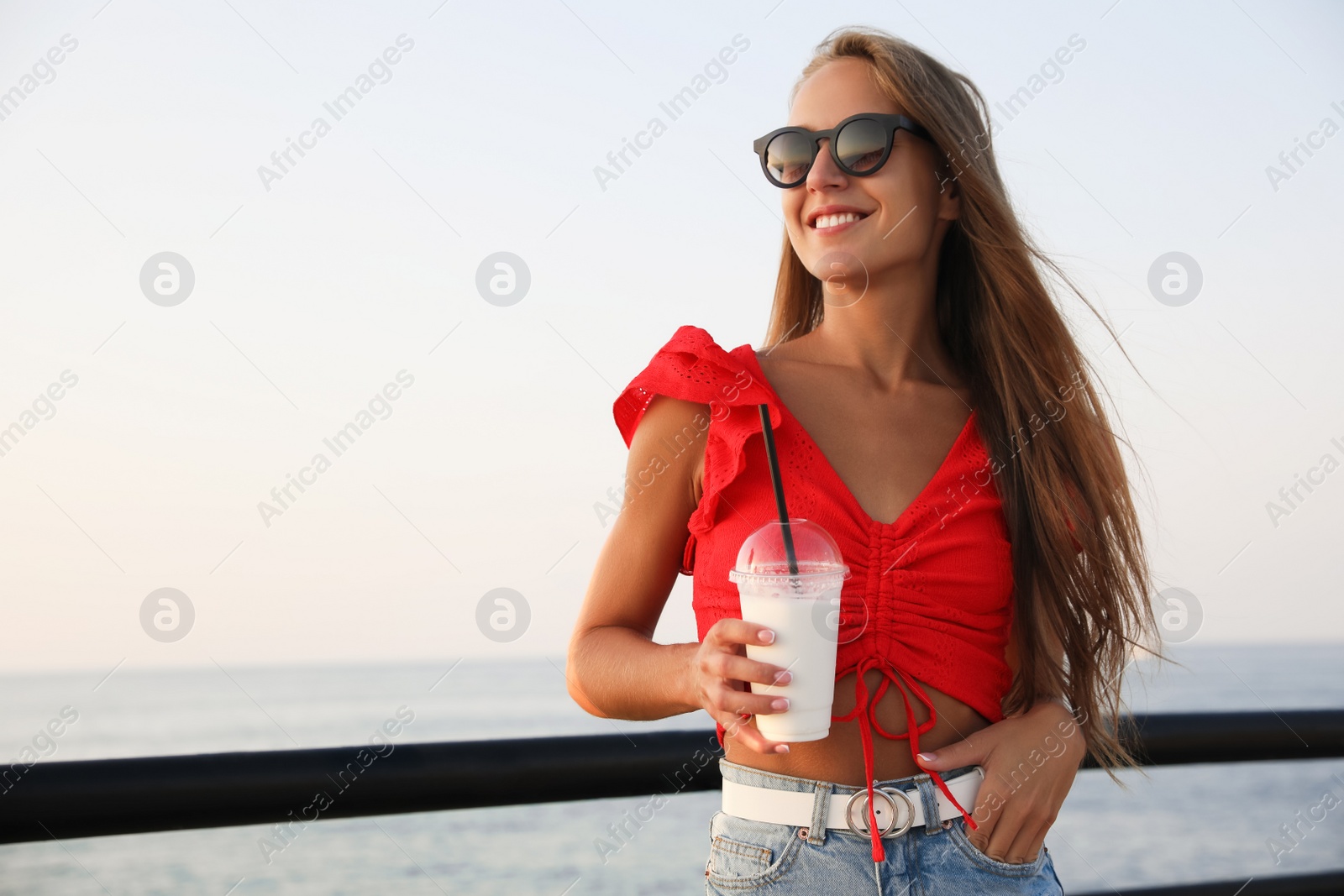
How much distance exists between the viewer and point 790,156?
179 centimetres

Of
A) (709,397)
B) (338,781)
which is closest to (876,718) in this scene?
(709,397)

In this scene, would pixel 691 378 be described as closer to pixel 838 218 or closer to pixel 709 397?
pixel 709 397

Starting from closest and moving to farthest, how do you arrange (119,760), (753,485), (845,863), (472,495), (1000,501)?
(845,863) < (119,760) < (753,485) < (1000,501) < (472,495)

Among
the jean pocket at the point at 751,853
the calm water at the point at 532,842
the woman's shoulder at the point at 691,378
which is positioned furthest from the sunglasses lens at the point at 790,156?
the calm water at the point at 532,842

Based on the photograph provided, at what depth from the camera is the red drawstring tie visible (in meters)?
1.38

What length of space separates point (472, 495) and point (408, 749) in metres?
17.0

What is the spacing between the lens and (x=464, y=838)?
11.6m

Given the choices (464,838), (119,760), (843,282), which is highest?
(843,282)

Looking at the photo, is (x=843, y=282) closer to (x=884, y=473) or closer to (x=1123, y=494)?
(x=884, y=473)

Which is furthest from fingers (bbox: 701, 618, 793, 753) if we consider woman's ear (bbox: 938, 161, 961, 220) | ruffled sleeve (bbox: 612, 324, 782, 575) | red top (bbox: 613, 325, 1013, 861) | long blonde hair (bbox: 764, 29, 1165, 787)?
woman's ear (bbox: 938, 161, 961, 220)

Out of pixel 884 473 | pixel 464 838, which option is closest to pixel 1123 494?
pixel 884 473

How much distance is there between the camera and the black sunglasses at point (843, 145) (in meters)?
1.72

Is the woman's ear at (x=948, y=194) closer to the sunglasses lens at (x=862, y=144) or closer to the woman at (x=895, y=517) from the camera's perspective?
the woman at (x=895, y=517)

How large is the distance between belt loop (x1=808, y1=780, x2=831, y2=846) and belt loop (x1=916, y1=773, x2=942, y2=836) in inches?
5.5
